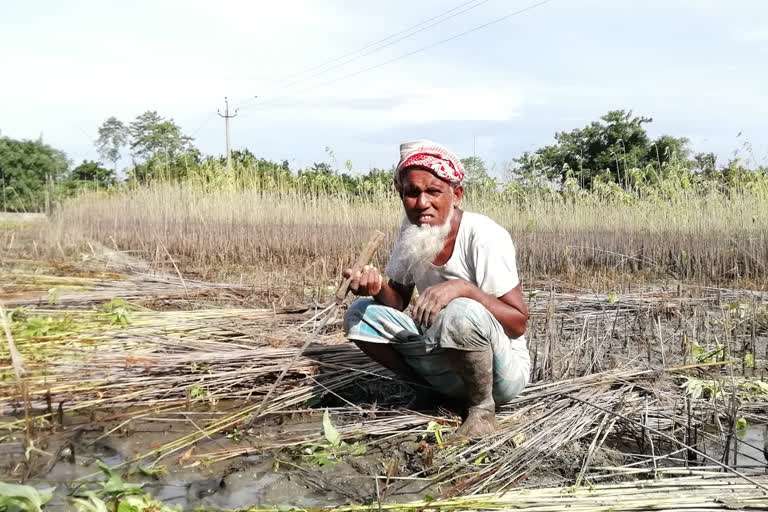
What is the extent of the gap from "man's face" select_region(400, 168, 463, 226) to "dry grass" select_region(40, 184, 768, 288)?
10.1 feet

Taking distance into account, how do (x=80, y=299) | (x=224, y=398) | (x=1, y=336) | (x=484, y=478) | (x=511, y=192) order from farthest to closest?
(x=511, y=192), (x=80, y=299), (x=1, y=336), (x=224, y=398), (x=484, y=478)

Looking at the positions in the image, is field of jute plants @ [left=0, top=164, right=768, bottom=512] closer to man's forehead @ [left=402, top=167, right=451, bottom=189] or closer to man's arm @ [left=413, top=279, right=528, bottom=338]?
man's arm @ [left=413, top=279, right=528, bottom=338]

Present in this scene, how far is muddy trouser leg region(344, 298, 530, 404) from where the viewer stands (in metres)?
2.05

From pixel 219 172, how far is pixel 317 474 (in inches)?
373

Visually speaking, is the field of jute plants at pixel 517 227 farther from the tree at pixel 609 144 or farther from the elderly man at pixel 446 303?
the tree at pixel 609 144

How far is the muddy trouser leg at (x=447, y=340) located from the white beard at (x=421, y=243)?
0.20m

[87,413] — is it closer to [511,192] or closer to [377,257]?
[377,257]

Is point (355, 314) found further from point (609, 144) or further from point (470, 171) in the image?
point (609, 144)

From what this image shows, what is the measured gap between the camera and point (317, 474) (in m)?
2.00

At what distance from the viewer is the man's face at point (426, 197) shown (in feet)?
7.33

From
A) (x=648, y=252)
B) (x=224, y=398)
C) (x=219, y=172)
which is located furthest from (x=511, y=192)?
(x=224, y=398)

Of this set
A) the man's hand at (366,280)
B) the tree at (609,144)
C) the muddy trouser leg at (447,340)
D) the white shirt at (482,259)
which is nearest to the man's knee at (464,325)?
the muddy trouser leg at (447,340)

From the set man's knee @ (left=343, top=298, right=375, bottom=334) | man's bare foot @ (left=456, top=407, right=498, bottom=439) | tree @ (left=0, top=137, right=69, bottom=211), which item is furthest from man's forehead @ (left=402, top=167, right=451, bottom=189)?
tree @ (left=0, top=137, right=69, bottom=211)

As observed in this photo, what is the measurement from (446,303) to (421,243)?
0.31 metres
